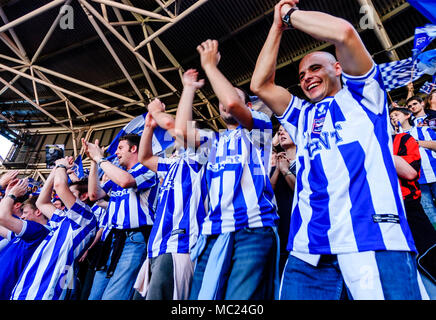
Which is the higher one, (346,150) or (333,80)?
(333,80)

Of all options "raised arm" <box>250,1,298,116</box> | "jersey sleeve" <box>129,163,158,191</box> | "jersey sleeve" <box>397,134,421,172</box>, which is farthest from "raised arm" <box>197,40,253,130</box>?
"jersey sleeve" <box>129,163,158,191</box>

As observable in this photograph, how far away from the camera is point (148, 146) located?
2293mm

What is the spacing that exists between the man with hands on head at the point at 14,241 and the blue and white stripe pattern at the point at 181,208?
1.80 meters

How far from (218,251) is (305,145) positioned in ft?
2.24

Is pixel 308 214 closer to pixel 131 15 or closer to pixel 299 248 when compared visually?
pixel 299 248

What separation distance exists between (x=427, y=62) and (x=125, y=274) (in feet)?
11.5

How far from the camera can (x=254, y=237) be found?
1307 millimetres

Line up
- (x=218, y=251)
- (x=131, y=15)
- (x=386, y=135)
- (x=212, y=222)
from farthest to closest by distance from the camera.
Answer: (x=131, y=15) < (x=212, y=222) < (x=218, y=251) < (x=386, y=135)

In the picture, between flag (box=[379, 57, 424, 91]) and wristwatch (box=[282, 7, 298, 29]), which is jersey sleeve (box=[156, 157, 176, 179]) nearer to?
wristwatch (box=[282, 7, 298, 29])

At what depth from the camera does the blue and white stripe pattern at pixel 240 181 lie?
1381mm

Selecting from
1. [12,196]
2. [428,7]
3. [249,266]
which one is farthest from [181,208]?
[12,196]

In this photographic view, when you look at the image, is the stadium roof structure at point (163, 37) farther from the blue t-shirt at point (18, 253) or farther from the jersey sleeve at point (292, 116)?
the blue t-shirt at point (18, 253)

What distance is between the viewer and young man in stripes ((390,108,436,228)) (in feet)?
8.06
